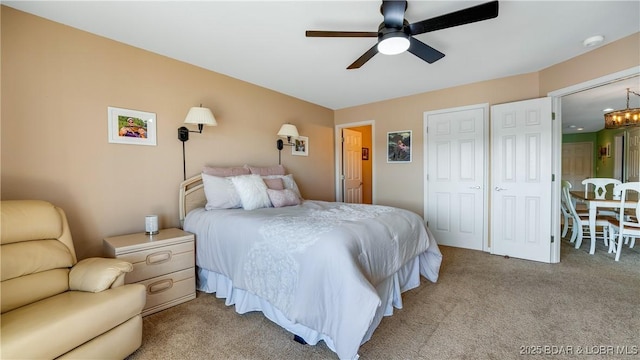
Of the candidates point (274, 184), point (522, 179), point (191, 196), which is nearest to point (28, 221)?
point (191, 196)

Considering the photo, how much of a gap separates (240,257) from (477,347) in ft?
5.85

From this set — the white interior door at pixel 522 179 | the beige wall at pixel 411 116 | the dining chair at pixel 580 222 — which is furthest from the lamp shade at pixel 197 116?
the dining chair at pixel 580 222

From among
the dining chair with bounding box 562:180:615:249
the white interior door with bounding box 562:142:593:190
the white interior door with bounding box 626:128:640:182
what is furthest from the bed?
the white interior door with bounding box 562:142:593:190

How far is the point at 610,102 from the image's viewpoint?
15.8 feet

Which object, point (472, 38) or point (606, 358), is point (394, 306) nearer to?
point (606, 358)

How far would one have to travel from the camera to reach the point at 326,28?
2.36 meters

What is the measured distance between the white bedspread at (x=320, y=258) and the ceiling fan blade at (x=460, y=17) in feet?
4.80

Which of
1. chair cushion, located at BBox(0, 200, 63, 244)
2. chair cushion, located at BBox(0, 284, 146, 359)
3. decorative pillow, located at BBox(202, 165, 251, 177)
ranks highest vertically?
decorative pillow, located at BBox(202, 165, 251, 177)

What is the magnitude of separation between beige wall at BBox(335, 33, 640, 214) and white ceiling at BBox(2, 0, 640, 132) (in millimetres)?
136

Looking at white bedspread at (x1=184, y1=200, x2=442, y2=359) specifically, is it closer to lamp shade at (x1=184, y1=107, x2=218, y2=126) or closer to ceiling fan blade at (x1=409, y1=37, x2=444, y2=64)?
lamp shade at (x1=184, y1=107, x2=218, y2=126)

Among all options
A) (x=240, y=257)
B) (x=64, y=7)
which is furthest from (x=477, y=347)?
(x=64, y=7)

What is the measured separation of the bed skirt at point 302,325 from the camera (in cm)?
180

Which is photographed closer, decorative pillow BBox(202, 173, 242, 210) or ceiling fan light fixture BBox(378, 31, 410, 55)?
ceiling fan light fixture BBox(378, 31, 410, 55)

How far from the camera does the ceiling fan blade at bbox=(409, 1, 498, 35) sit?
1.60 metres
